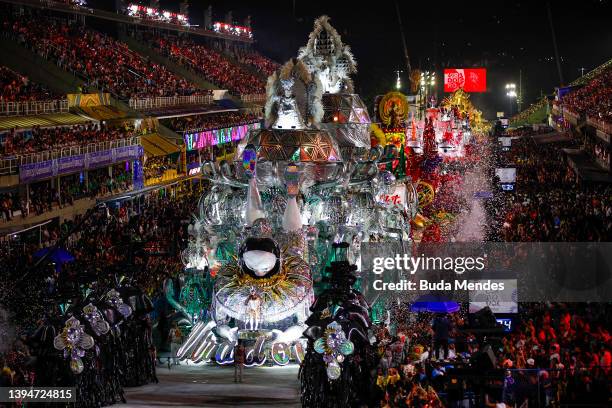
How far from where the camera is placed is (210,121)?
2324 inches

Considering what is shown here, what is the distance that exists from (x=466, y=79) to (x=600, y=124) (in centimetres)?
5424

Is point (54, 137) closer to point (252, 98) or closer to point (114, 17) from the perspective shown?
point (114, 17)

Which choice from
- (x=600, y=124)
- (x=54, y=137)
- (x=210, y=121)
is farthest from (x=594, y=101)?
(x=54, y=137)

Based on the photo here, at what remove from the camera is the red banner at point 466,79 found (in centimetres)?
10050

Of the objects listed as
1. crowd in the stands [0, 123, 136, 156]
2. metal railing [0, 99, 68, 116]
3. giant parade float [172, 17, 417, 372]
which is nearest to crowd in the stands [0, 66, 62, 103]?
metal railing [0, 99, 68, 116]

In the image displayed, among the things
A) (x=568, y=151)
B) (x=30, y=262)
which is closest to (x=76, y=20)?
(x=568, y=151)

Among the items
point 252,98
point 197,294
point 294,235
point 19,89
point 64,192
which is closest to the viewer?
point 294,235

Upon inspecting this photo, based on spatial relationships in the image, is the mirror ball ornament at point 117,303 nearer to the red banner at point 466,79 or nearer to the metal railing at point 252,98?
the metal railing at point 252,98

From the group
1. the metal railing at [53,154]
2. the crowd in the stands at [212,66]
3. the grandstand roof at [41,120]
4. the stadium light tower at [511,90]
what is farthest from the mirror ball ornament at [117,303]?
the stadium light tower at [511,90]

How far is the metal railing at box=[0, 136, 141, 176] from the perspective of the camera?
1154 inches

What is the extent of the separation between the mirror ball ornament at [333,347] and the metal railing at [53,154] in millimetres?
17607

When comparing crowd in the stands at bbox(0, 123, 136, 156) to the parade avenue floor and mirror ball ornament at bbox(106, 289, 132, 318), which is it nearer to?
the parade avenue floor

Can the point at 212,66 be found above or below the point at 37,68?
above

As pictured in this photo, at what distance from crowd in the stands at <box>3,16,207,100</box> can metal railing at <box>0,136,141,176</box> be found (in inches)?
288
